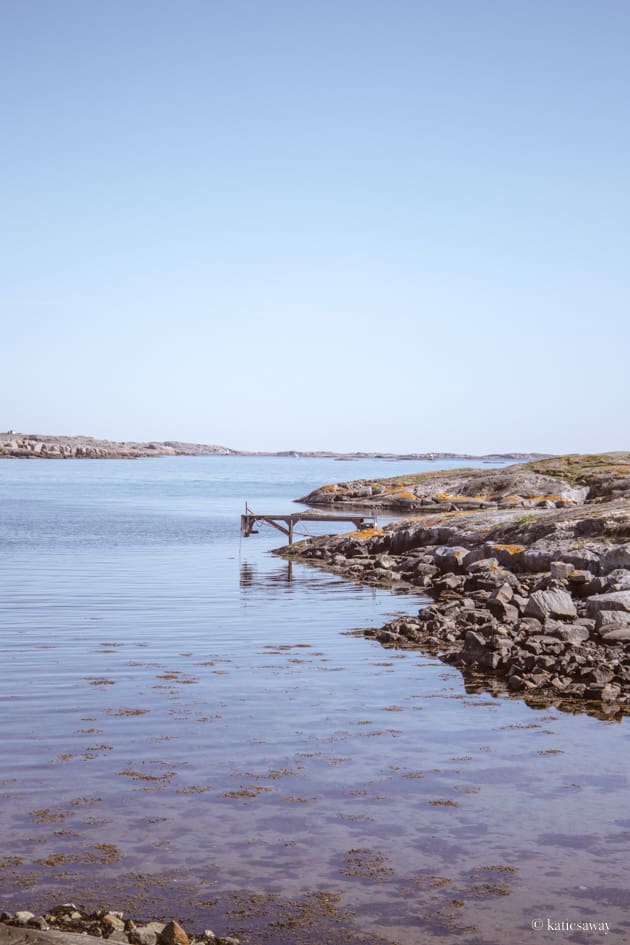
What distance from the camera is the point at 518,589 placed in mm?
28156

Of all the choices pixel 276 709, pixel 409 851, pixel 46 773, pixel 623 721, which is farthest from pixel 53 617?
pixel 409 851

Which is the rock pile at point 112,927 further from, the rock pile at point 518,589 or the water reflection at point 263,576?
the water reflection at point 263,576

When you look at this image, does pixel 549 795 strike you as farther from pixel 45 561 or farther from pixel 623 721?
pixel 45 561

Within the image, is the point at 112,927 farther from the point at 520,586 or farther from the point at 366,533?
the point at 366,533

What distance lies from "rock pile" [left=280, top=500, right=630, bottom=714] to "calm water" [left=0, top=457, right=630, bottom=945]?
130cm

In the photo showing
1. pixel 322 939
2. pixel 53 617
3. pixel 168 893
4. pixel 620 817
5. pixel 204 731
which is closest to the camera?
pixel 322 939

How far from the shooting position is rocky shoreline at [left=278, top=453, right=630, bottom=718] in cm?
1880

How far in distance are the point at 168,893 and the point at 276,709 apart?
7.50 m

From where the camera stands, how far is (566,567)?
28391 millimetres

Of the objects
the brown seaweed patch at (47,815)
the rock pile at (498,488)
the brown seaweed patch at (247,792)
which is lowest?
the brown seaweed patch at (247,792)

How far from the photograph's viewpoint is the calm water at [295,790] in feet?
30.0

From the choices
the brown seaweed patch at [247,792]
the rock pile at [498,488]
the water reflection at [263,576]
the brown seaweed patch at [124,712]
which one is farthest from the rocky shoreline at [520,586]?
the brown seaweed patch at [247,792]

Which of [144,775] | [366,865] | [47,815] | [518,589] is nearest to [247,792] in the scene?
[144,775]

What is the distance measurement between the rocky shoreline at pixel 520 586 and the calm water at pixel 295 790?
117cm
